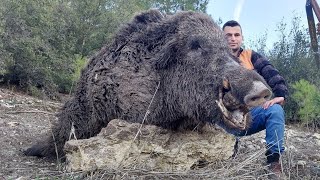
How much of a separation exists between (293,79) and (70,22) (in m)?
5.31

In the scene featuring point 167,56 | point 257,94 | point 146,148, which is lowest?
point 146,148


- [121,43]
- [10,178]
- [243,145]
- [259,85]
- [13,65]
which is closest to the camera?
[259,85]

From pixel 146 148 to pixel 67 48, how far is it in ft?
25.1

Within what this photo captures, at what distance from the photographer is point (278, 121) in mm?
4191

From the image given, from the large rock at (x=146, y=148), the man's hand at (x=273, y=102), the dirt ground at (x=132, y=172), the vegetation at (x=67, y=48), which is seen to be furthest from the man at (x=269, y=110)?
the vegetation at (x=67, y=48)

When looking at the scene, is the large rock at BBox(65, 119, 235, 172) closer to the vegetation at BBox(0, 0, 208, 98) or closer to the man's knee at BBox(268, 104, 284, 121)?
the man's knee at BBox(268, 104, 284, 121)

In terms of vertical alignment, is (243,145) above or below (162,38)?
below

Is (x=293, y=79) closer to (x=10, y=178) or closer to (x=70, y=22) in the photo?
(x=70, y=22)

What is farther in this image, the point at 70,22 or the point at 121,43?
the point at 70,22

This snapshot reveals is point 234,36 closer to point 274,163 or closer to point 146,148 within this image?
point 274,163

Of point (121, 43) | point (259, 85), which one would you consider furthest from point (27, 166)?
point (259, 85)

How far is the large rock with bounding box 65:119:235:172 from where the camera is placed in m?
3.34

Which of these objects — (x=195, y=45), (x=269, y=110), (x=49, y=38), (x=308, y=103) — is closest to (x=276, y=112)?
(x=269, y=110)

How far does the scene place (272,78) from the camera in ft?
15.3
